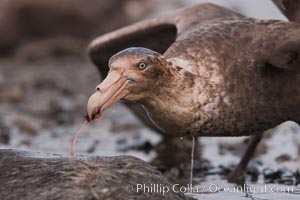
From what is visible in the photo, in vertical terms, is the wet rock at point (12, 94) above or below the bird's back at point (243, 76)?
above

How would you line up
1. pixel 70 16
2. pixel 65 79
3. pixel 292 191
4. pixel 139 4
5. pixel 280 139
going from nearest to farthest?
1. pixel 292 191
2. pixel 280 139
3. pixel 65 79
4. pixel 70 16
5. pixel 139 4

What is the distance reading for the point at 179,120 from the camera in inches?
268

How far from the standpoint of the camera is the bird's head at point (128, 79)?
20.7ft

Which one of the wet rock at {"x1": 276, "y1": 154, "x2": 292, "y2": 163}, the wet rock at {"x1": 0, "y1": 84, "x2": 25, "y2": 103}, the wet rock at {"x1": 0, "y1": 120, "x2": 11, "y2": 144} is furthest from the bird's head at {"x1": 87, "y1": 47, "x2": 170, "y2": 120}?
the wet rock at {"x1": 0, "y1": 84, "x2": 25, "y2": 103}

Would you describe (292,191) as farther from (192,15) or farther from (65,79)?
(65,79)

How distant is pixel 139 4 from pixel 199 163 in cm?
966

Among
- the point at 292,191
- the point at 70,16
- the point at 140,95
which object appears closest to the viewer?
the point at 140,95

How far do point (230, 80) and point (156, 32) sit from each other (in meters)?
2.09

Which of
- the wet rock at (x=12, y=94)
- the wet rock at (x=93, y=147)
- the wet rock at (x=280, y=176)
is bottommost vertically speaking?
the wet rock at (x=280, y=176)

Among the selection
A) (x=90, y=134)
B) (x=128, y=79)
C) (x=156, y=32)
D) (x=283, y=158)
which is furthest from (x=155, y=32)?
(x=128, y=79)

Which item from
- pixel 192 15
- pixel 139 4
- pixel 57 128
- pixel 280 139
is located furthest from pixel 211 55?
pixel 139 4

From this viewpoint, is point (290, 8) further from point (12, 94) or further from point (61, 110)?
point (12, 94)

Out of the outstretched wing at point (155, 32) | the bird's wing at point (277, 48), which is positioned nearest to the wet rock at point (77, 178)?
the bird's wing at point (277, 48)

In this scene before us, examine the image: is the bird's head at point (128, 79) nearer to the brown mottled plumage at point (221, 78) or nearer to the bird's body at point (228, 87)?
the brown mottled plumage at point (221, 78)
